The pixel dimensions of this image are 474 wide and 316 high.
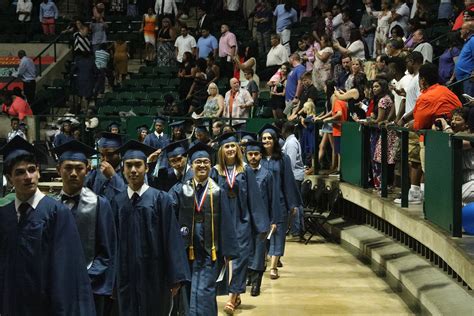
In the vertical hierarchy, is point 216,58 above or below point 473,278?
above

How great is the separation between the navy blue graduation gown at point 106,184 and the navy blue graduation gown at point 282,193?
4168 mm

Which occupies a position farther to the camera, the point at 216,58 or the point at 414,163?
the point at 216,58

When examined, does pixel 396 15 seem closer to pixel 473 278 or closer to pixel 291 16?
pixel 291 16

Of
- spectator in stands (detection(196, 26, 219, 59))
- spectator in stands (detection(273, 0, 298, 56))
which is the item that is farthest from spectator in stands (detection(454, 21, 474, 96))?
spectator in stands (detection(196, 26, 219, 59))

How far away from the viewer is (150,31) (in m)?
29.4

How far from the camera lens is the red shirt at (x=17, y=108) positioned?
87.7 feet

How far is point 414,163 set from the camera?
14.2 meters

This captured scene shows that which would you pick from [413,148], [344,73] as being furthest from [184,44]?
[413,148]

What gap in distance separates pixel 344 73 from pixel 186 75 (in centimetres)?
649

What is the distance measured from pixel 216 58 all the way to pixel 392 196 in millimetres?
11692

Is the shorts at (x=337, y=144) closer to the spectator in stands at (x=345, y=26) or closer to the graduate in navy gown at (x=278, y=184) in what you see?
the graduate in navy gown at (x=278, y=184)

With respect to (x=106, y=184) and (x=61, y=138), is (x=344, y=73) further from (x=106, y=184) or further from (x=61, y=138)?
(x=106, y=184)

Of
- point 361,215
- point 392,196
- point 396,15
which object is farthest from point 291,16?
point 392,196

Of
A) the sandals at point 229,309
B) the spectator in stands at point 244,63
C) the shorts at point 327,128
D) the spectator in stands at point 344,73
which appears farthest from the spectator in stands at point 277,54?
the sandals at point 229,309
